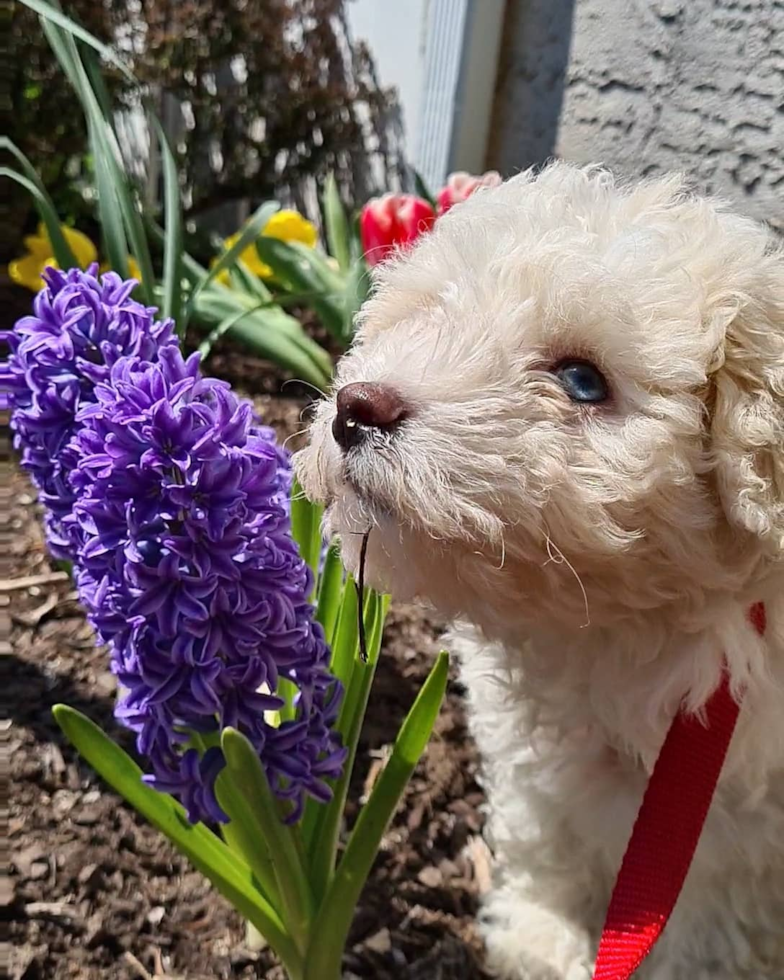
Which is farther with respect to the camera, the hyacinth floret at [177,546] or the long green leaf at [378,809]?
the long green leaf at [378,809]

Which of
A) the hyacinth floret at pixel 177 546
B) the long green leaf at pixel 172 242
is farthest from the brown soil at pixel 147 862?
the long green leaf at pixel 172 242

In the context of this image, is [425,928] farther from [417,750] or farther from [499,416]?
[499,416]

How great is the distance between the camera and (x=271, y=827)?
107cm

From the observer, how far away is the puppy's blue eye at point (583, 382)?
3.25ft

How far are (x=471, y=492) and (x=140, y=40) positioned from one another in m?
3.85

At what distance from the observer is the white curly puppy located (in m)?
0.93

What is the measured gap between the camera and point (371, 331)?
3.88ft

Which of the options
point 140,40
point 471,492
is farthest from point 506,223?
point 140,40

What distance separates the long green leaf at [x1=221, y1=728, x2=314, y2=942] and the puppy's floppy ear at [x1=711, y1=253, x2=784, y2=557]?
0.57 meters

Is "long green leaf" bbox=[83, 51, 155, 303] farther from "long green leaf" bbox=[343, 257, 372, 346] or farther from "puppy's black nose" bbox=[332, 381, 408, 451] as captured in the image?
"puppy's black nose" bbox=[332, 381, 408, 451]

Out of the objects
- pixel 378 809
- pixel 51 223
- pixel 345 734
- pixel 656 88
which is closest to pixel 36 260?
pixel 51 223

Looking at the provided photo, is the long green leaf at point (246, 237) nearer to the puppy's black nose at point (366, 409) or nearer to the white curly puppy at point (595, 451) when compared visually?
the white curly puppy at point (595, 451)

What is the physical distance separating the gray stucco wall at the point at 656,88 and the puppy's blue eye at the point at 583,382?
1305 millimetres

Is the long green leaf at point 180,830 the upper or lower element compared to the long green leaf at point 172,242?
lower
